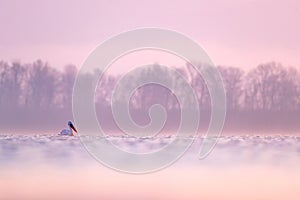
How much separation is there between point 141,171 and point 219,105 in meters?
1.15

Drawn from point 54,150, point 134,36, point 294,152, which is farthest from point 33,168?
point 294,152

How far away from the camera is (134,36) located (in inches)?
400

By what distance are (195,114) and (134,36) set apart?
108 centimetres

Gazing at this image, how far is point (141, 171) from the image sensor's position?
399 inches

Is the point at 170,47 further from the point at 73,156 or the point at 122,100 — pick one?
the point at 73,156

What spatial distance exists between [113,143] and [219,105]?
1.23 m

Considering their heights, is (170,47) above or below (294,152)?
above

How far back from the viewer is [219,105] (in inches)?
413

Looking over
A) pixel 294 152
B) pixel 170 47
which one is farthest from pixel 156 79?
pixel 294 152

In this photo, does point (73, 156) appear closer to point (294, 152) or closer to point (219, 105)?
point (219, 105)

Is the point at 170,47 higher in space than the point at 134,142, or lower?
higher

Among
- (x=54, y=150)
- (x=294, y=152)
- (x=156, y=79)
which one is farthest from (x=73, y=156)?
(x=294, y=152)

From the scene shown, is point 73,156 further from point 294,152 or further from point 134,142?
point 294,152

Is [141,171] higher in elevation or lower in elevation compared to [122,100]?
lower
